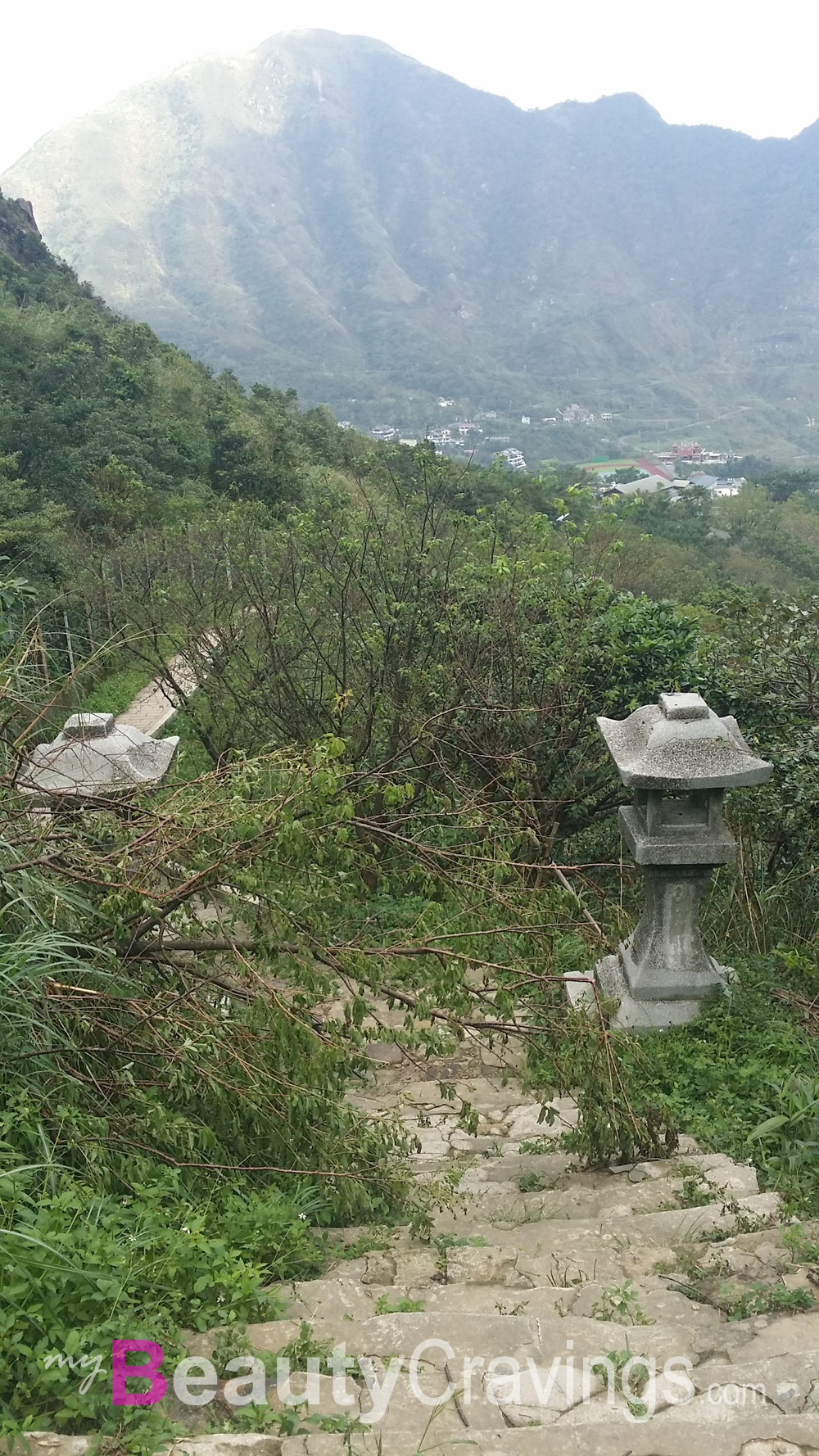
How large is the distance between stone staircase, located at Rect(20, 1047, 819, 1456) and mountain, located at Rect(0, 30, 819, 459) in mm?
79219

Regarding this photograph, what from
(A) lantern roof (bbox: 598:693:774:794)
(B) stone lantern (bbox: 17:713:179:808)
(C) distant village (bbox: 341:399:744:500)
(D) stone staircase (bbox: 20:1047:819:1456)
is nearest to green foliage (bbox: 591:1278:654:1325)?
(D) stone staircase (bbox: 20:1047:819:1456)

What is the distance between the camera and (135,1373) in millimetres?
1886

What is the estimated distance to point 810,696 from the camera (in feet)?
16.9

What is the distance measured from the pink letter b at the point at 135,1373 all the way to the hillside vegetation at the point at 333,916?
0.07 ft

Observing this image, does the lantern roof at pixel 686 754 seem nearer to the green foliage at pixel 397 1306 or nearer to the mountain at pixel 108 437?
the green foliage at pixel 397 1306

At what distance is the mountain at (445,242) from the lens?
9638cm

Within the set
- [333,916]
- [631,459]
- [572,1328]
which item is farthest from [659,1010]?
[631,459]

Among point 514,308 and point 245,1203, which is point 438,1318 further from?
point 514,308

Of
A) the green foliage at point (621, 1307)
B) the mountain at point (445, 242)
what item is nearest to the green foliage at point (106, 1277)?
the green foliage at point (621, 1307)

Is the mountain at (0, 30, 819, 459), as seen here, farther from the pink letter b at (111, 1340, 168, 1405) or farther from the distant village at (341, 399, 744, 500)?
the pink letter b at (111, 1340, 168, 1405)

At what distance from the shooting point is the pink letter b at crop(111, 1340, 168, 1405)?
72.1 inches

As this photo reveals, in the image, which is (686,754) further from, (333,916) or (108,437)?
(108,437)

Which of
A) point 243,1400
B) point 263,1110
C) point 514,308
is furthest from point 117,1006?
point 514,308

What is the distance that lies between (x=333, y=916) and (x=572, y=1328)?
286 cm
